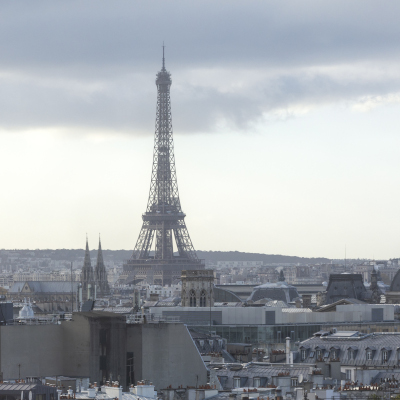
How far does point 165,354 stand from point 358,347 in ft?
55.8

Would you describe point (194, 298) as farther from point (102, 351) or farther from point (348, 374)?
point (102, 351)

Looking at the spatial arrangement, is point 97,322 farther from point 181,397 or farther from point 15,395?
point 15,395

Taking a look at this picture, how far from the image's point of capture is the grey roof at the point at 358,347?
62281 mm

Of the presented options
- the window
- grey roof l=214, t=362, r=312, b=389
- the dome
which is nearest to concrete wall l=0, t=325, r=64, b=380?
grey roof l=214, t=362, r=312, b=389

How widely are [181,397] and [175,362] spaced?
125 inches

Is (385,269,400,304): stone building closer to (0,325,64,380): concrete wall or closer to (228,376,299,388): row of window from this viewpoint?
(228,376,299,388): row of window

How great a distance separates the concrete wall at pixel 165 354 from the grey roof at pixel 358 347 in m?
12.8

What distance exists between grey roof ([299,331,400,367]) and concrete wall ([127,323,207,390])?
1282cm

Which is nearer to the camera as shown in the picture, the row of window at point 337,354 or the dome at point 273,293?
the row of window at point 337,354

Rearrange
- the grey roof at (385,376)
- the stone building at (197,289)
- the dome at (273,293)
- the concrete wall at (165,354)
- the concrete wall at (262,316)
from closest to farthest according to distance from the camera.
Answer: the concrete wall at (165,354)
the grey roof at (385,376)
the concrete wall at (262,316)
the stone building at (197,289)
the dome at (273,293)

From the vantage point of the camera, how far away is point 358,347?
210 feet

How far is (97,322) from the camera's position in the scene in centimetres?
4731

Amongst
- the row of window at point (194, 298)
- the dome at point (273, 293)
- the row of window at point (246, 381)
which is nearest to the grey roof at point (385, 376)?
the row of window at point (246, 381)

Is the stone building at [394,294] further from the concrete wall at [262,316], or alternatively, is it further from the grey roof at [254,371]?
the grey roof at [254,371]
